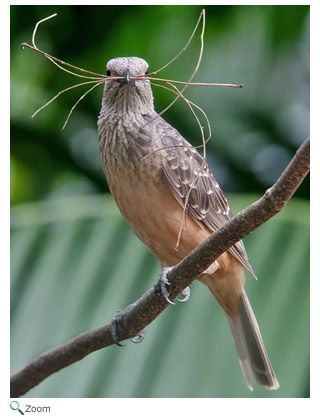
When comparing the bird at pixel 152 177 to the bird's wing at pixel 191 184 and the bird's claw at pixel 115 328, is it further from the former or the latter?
the bird's claw at pixel 115 328

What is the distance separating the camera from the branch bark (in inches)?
87.8

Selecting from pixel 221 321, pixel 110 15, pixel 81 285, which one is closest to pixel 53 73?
pixel 110 15

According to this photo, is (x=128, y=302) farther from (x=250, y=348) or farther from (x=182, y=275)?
(x=182, y=275)

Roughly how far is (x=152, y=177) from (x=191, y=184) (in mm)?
212

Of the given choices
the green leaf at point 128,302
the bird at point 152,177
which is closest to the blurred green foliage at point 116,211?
the green leaf at point 128,302

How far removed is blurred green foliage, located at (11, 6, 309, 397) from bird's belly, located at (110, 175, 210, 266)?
500 millimetres

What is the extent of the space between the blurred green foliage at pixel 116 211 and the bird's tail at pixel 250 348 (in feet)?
0.17

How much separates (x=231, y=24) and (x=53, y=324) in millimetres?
1706

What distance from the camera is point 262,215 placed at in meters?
2.29

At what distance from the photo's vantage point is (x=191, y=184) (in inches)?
130

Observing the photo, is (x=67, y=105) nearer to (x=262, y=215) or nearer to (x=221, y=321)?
(x=221, y=321)

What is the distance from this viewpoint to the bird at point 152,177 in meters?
3.18

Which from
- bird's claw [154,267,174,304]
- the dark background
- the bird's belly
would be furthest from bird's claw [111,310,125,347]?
the dark background
